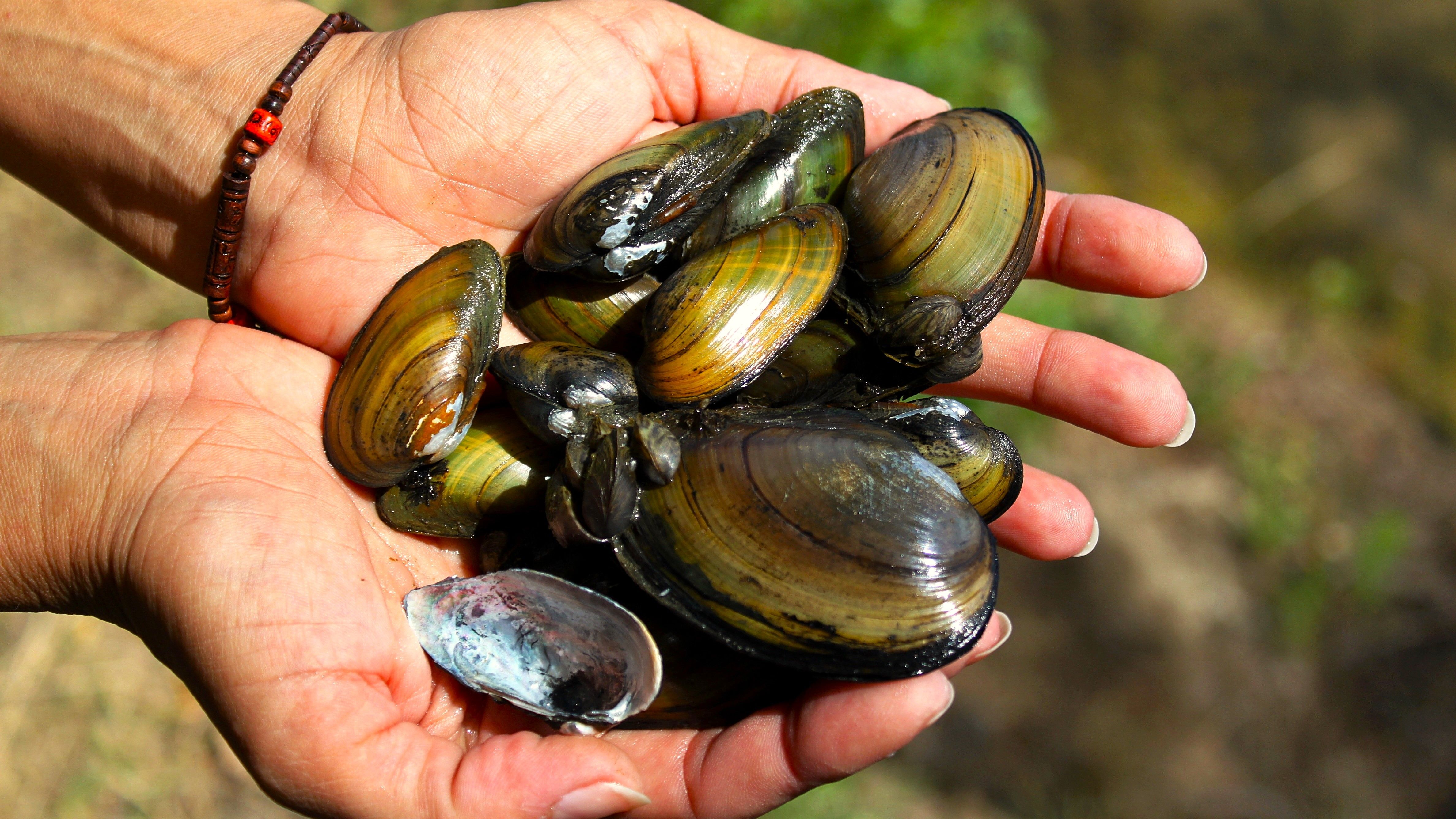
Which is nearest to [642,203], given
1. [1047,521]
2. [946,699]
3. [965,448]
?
[965,448]

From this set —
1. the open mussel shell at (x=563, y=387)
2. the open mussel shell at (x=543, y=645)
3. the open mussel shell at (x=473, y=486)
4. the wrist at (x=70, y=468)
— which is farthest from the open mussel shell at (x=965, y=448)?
the wrist at (x=70, y=468)

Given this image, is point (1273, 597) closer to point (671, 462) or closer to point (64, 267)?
point (671, 462)

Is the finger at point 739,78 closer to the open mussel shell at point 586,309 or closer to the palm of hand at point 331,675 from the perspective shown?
the open mussel shell at point 586,309

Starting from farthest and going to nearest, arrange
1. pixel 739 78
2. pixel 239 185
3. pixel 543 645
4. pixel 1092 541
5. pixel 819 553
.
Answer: pixel 739 78 → pixel 1092 541 → pixel 239 185 → pixel 543 645 → pixel 819 553

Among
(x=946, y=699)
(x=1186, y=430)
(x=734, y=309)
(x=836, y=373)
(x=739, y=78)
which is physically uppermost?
(x=739, y=78)

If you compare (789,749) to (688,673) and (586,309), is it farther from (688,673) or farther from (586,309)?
(586,309)

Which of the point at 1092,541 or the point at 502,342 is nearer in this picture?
the point at 502,342

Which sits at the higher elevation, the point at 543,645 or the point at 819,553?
the point at 819,553

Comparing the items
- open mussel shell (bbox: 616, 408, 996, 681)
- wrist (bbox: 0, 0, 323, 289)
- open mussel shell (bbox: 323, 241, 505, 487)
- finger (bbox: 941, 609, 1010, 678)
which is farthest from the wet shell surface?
wrist (bbox: 0, 0, 323, 289)
